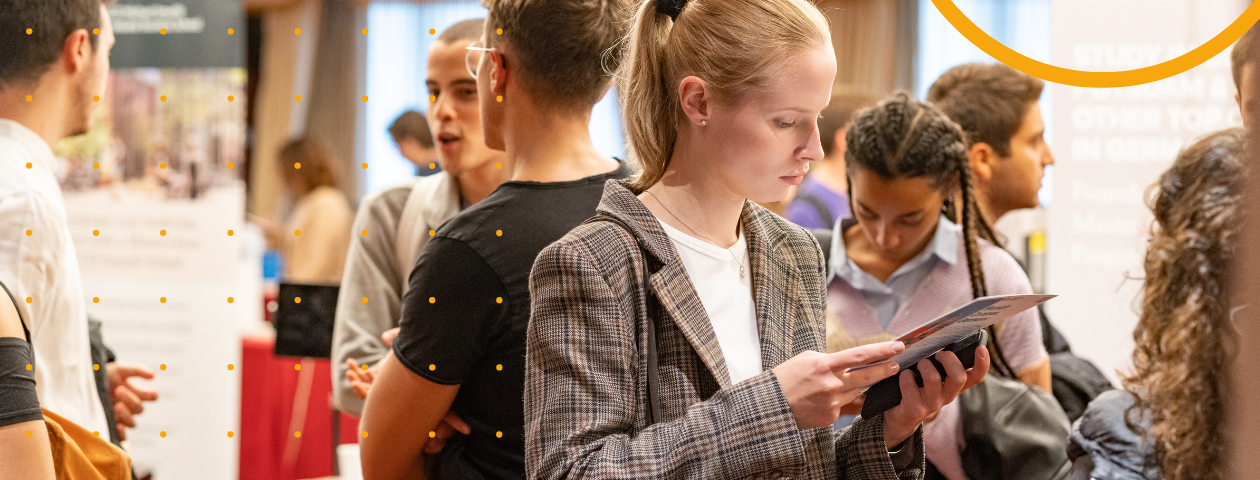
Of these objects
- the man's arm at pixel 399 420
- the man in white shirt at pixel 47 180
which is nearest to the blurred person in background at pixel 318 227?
the man in white shirt at pixel 47 180

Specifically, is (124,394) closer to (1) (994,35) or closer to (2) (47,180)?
(2) (47,180)

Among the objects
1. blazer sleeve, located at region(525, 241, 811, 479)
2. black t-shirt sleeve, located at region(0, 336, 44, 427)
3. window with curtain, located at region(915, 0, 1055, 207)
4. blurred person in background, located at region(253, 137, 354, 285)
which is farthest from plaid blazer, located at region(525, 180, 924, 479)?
blurred person in background, located at region(253, 137, 354, 285)

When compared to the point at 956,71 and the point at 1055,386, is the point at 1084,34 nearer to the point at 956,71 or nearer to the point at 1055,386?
the point at 956,71

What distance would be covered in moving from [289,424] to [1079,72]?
3.02 metres

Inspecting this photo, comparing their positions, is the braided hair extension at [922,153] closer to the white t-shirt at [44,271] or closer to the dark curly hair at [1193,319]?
the dark curly hair at [1193,319]

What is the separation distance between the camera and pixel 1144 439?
1.36m

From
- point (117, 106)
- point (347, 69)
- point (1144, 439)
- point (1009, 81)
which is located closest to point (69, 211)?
point (117, 106)

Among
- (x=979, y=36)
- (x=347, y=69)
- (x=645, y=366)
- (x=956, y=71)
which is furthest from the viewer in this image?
(x=347, y=69)

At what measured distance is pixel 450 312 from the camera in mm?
1180

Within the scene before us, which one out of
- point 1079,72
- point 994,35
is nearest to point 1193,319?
point 1079,72

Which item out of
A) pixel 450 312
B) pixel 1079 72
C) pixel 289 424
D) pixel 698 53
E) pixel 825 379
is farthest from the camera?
pixel 289 424

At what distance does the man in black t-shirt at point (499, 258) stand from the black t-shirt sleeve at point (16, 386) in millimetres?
569

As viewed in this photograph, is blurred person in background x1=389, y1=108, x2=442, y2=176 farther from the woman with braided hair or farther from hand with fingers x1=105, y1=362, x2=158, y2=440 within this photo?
the woman with braided hair

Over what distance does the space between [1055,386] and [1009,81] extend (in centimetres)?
58
